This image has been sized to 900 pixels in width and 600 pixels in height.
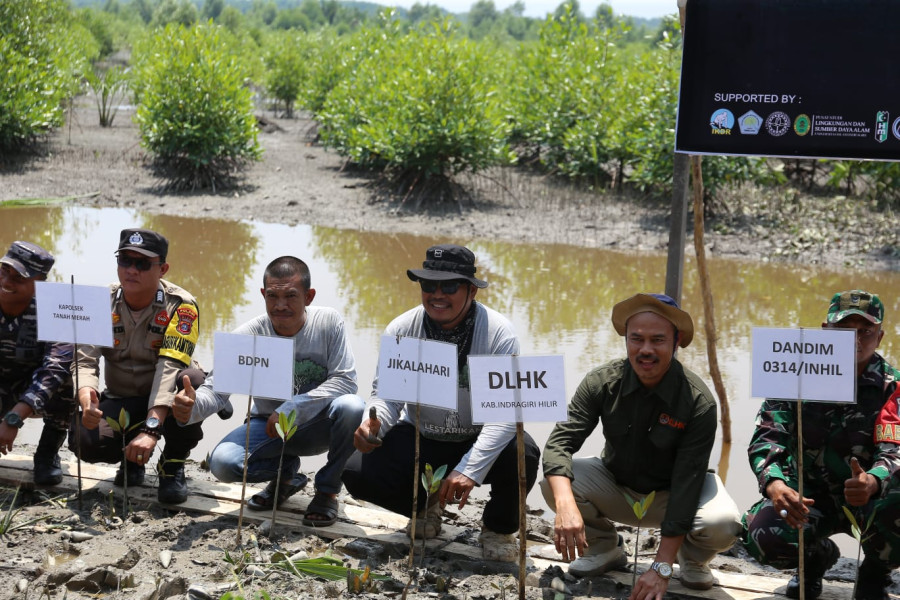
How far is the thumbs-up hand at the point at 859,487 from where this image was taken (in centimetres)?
300

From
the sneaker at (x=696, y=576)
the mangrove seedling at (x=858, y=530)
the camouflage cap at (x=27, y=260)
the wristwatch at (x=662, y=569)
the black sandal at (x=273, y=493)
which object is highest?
the camouflage cap at (x=27, y=260)

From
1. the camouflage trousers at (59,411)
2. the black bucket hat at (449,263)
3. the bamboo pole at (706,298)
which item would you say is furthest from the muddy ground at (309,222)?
the bamboo pole at (706,298)

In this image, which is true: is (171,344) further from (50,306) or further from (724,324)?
(724,324)

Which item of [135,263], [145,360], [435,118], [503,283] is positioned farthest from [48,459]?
[435,118]

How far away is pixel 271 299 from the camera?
150 inches

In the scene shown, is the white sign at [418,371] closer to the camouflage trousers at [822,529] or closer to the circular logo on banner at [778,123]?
the camouflage trousers at [822,529]

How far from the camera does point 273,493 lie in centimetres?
395

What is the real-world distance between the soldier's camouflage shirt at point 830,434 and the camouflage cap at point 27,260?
109 inches

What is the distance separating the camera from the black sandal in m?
3.92

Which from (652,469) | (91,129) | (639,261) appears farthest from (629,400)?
(91,129)

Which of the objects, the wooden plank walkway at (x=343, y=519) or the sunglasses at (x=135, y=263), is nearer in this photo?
the wooden plank walkway at (x=343, y=519)

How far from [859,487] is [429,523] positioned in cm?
154

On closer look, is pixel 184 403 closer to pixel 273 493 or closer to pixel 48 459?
pixel 273 493

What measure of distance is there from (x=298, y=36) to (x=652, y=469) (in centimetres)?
2575
